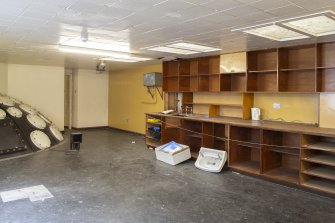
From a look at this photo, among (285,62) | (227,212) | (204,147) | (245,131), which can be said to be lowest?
(227,212)

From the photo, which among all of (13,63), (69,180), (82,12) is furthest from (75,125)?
(82,12)

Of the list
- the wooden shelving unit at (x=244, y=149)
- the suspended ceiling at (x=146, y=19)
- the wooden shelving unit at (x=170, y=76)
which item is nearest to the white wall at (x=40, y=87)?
the suspended ceiling at (x=146, y=19)

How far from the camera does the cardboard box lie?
17.4ft

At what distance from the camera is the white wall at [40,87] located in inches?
319

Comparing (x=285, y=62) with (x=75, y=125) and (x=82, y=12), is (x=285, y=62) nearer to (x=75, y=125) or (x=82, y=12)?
(x=82, y=12)

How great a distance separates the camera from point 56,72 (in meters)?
8.87

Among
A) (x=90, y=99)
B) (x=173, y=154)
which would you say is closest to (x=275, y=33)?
(x=173, y=154)

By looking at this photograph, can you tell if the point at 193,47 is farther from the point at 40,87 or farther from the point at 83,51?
the point at 40,87

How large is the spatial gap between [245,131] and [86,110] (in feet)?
21.5

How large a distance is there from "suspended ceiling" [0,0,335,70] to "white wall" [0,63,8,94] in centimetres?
363

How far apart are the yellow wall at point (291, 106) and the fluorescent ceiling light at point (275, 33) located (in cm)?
121

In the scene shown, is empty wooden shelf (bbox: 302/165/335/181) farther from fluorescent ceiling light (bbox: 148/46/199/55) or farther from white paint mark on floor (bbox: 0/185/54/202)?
white paint mark on floor (bbox: 0/185/54/202)

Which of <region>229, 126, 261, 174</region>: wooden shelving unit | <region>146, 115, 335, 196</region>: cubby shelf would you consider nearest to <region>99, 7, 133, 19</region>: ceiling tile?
<region>146, 115, 335, 196</region>: cubby shelf

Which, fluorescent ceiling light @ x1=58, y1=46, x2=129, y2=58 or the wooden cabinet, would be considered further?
the wooden cabinet
